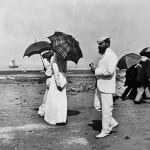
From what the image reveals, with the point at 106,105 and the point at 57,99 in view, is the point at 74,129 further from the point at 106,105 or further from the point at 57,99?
the point at 106,105

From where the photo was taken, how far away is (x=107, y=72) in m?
7.75

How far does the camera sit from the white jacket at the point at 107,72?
7789 mm

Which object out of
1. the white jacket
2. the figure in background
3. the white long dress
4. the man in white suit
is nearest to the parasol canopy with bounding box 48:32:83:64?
the white long dress

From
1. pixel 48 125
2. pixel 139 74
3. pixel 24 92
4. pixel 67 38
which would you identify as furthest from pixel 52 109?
pixel 24 92

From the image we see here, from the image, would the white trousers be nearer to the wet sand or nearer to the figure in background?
the wet sand

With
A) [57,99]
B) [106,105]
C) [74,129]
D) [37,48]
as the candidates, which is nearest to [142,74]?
[37,48]

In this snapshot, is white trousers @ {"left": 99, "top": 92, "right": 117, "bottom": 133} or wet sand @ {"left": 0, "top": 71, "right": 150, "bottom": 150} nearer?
wet sand @ {"left": 0, "top": 71, "right": 150, "bottom": 150}

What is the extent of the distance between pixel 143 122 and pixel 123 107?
2550 millimetres

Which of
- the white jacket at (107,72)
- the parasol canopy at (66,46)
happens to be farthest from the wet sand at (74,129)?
the parasol canopy at (66,46)

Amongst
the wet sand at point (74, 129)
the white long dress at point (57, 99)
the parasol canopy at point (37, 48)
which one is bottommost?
the wet sand at point (74, 129)

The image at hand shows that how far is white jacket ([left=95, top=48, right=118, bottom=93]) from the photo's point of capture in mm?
7789

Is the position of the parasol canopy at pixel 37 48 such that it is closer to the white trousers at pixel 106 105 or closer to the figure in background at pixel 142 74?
the white trousers at pixel 106 105

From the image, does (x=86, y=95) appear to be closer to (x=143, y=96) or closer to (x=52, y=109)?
(x=143, y=96)

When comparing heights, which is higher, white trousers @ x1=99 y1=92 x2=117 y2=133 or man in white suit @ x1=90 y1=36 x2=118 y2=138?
man in white suit @ x1=90 y1=36 x2=118 y2=138
